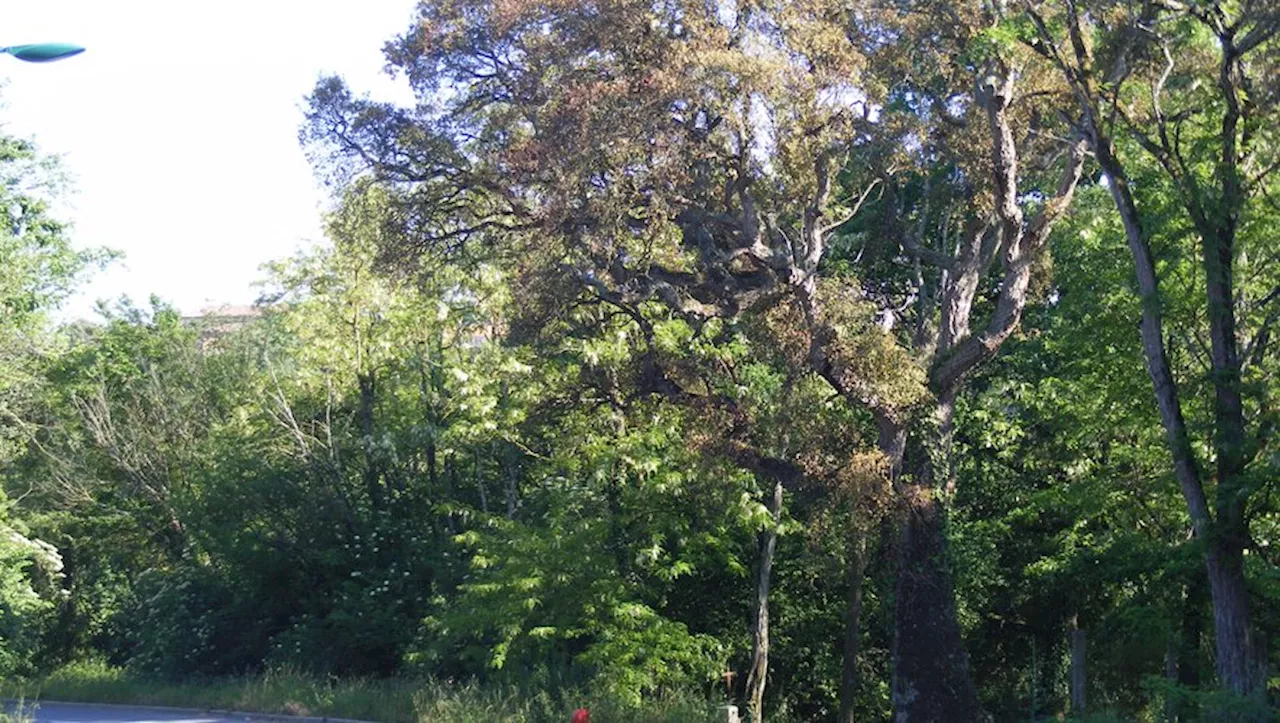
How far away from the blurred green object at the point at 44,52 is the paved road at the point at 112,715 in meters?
18.7

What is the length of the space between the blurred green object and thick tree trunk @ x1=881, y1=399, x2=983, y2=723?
1278cm

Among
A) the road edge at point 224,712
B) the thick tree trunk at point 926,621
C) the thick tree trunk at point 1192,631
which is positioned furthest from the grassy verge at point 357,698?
the thick tree trunk at point 1192,631

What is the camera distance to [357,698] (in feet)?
80.9

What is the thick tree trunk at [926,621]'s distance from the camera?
61.8 feet

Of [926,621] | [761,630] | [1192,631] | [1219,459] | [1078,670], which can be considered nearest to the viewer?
[1219,459]

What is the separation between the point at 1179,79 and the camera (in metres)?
18.0

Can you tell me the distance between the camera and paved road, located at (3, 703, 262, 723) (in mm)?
26188

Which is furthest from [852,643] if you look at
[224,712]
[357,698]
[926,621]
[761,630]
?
[224,712]

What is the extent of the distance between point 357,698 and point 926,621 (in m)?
11.2

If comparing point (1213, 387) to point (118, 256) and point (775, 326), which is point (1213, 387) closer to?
point (775, 326)

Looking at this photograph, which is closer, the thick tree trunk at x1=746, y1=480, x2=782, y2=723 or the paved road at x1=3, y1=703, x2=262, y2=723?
the thick tree trunk at x1=746, y1=480, x2=782, y2=723

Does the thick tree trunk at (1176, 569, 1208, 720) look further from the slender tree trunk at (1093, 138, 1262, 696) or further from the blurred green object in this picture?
the blurred green object

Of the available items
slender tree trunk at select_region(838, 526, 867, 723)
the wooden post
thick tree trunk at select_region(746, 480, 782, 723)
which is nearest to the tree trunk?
the wooden post

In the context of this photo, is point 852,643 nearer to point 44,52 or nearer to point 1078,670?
point 1078,670
